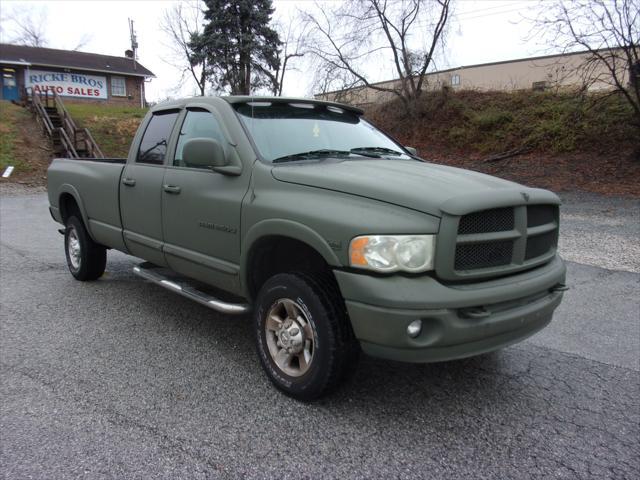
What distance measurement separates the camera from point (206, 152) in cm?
350

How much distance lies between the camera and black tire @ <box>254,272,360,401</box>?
114 inches

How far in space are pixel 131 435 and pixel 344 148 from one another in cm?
251

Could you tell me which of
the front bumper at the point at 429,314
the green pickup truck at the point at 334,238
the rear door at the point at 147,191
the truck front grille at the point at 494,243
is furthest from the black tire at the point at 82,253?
the truck front grille at the point at 494,243

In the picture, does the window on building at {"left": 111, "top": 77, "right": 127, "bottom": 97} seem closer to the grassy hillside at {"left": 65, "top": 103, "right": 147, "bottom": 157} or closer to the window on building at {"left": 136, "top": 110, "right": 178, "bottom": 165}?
the grassy hillside at {"left": 65, "top": 103, "right": 147, "bottom": 157}

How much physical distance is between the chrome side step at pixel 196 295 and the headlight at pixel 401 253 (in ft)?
4.10

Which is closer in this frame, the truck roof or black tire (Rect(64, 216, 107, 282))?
the truck roof

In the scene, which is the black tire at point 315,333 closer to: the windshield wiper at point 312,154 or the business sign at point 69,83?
the windshield wiper at point 312,154

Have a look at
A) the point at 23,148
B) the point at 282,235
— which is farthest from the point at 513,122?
the point at 23,148

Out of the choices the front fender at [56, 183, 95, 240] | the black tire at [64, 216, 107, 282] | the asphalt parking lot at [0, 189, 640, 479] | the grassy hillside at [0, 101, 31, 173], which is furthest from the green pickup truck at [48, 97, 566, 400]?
the grassy hillside at [0, 101, 31, 173]

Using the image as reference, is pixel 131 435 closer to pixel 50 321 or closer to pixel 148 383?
pixel 148 383

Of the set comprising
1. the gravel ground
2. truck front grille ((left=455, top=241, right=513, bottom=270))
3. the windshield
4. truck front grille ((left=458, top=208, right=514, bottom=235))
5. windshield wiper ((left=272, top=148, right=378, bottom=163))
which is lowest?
the gravel ground

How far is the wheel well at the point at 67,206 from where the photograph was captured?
237 inches

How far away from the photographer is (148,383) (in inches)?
133

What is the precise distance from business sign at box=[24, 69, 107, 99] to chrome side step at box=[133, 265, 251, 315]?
40.0m
